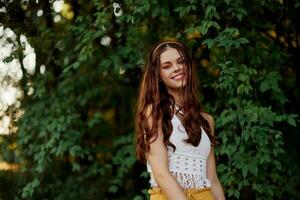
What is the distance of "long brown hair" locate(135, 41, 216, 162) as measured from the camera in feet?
8.66

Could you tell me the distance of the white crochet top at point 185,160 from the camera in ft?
8.76

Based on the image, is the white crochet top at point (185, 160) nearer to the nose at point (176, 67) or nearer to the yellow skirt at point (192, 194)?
the yellow skirt at point (192, 194)

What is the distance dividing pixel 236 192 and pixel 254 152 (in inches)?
11.4

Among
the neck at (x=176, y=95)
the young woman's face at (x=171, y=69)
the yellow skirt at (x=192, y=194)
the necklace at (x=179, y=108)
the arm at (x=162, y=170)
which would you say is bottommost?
the yellow skirt at (x=192, y=194)

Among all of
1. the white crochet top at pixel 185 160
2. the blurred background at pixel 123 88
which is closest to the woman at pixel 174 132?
the white crochet top at pixel 185 160

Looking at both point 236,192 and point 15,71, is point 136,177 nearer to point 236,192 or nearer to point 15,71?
point 15,71

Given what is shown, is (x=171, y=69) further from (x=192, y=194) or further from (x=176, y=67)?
(x=192, y=194)

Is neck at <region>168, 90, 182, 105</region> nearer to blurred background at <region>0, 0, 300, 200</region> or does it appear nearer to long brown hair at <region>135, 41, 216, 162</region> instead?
long brown hair at <region>135, 41, 216, 162</region>

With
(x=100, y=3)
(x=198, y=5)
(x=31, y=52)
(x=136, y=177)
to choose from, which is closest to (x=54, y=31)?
(x=31, y=52)

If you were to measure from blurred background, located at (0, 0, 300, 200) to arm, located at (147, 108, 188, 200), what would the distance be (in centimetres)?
120

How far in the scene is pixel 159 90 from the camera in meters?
2.80

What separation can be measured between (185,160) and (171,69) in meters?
0.43

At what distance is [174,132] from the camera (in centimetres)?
266

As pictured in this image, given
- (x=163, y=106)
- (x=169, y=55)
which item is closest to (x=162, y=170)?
(x=163, y=106)
